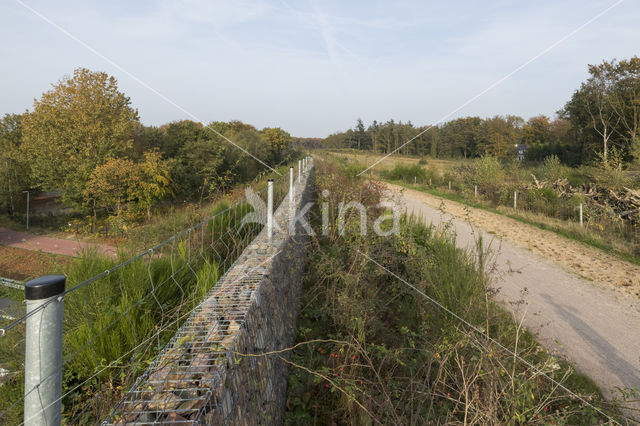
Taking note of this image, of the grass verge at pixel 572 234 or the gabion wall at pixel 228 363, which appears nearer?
the gabion wall at pixel 228 363

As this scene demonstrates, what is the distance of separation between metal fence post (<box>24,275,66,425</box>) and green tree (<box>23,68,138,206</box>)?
3251 cm

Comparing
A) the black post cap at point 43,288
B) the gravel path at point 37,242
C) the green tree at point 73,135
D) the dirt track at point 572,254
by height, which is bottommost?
the gravel path at point 37,242

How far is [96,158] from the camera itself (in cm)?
2934

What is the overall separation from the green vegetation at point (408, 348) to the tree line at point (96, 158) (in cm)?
2249

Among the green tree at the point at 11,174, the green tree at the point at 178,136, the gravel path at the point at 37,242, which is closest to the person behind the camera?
the gravel path at the point at 37,242

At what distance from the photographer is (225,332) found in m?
1.95

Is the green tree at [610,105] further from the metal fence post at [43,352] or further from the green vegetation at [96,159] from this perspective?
the metal fence post at [43,352]

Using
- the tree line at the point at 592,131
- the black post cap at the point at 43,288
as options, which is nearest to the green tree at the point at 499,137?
the tree line at the point at 592,131

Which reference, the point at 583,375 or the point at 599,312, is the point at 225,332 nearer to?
the point at 583,375

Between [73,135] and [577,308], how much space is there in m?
35.6

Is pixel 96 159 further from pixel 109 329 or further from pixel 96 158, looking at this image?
pixel 109 329

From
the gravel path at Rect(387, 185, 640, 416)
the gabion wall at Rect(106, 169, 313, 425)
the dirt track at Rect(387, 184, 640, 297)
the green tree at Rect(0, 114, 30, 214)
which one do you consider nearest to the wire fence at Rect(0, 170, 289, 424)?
the gabion wall at Rect(106, 169, 313, 425)

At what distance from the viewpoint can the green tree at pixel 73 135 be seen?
29344 millimetres

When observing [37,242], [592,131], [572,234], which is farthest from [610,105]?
[37,242]
